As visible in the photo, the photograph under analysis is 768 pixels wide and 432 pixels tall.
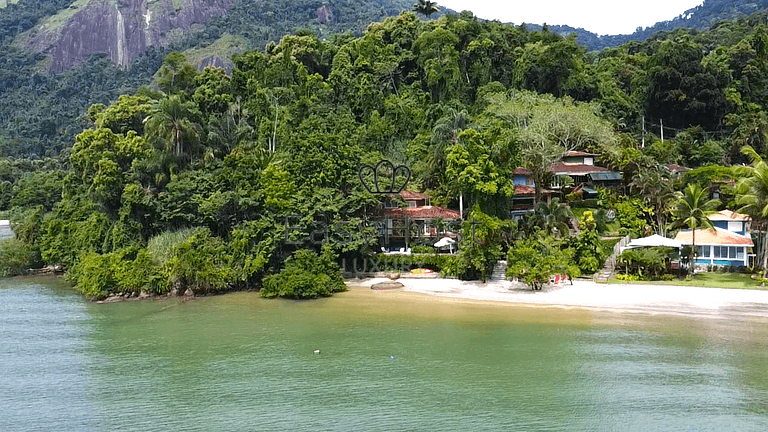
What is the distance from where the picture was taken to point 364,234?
3512 centimetres

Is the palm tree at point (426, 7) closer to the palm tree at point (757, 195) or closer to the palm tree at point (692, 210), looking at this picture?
the palm tree at point (692, 210)

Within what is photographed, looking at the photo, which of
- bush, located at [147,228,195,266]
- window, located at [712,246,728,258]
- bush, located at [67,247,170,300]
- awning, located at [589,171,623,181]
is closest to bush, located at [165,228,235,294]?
bush, located at [147,228,195,266]

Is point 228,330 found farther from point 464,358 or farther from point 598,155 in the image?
point 598,155

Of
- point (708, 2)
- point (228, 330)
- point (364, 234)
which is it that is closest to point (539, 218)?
point (364, 234)

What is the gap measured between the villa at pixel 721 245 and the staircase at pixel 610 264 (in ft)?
10.2

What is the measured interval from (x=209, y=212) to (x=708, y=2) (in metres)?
193

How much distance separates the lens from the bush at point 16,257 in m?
44.6

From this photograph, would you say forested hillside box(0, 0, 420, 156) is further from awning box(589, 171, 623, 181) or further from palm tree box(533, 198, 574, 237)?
palm tree box(533, 198, 574, 237)

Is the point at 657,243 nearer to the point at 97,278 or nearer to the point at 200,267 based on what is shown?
the point at 200,267

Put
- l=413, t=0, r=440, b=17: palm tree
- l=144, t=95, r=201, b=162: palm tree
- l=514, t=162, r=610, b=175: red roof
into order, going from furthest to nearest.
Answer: l=413, t=0, r=440, b=17: palm tree < l=514, t=162, r=610, b=175: red roof < l=144, t=95, r=201, b=162: palm tree

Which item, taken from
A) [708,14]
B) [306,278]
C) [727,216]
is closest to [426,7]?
[727,216]

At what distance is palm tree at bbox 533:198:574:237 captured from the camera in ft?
114

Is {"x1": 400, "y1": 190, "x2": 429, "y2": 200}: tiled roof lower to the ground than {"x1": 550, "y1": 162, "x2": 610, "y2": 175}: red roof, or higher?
lower

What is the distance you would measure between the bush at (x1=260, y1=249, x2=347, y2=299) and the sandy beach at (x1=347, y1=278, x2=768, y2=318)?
3.80m
